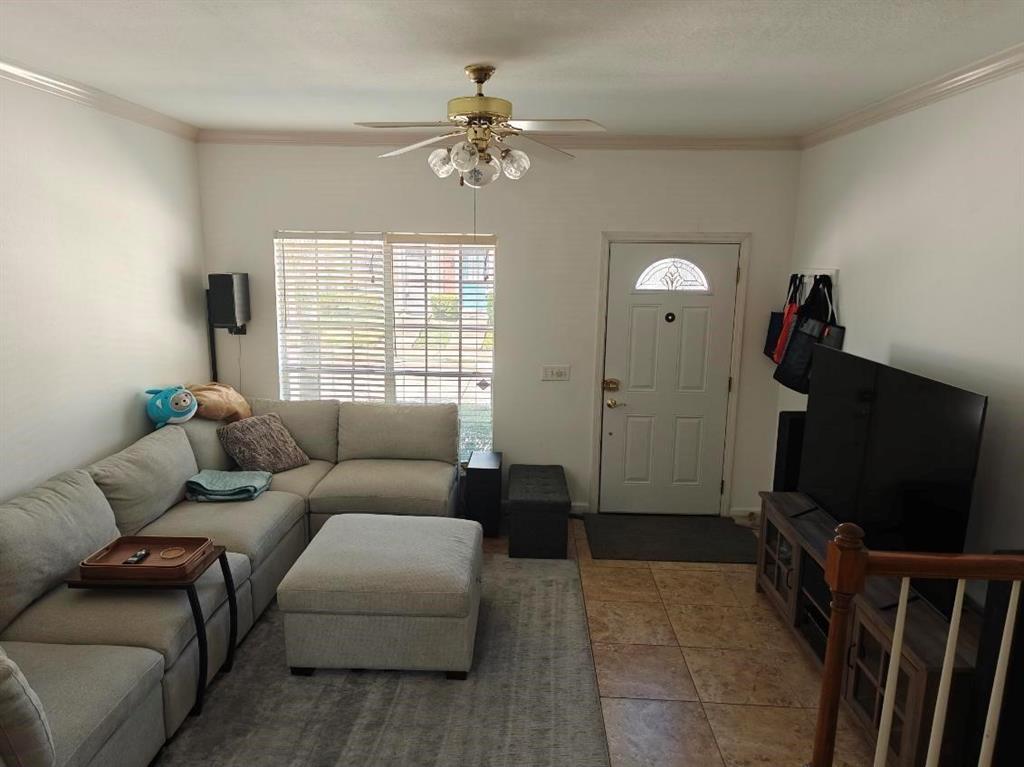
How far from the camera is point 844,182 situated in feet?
12.4

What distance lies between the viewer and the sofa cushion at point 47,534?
8.11 ft

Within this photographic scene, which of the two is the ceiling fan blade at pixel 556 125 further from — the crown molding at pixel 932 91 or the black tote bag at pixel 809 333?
the black tote bag at pixel 809 333

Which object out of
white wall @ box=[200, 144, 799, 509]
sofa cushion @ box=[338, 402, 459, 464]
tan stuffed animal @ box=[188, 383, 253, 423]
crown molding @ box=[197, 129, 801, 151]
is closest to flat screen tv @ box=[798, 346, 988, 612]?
white wall @ box=[200, 144, 799, 509]

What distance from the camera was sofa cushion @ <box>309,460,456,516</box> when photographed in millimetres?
3941

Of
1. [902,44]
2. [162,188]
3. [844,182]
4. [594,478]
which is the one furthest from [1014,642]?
[162,188]

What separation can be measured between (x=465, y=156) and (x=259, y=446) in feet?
8.25

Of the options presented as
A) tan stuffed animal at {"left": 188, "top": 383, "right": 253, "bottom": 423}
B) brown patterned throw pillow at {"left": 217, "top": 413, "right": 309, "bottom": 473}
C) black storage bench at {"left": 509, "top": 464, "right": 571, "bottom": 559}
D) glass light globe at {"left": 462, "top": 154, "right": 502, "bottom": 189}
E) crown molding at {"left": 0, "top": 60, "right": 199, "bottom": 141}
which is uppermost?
crown molding at {"left": 0, "top": 60, "right": 199, "bottom": 141}

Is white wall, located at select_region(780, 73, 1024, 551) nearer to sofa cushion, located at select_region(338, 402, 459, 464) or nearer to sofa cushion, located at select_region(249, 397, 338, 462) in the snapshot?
sofa cushion, located at select_region(338, 402, 459, 464)

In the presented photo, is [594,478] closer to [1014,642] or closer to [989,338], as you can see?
[989,338]

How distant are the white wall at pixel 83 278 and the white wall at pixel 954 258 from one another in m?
4.10

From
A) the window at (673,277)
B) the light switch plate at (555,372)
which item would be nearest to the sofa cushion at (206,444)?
the light switch plate at (555,372)

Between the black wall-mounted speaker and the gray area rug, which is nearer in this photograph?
the gray area rug

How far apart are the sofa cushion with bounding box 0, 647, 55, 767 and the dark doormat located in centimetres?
302

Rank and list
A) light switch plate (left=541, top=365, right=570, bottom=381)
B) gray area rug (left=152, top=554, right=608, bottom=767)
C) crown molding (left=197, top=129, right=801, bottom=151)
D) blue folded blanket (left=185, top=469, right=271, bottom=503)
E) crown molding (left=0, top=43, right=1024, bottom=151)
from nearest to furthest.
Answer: gray area rug (left=152, top=554, right=608, bottom=767) → crown molding (left=0, top=43, right=1024, bottom=151) → blue folded blanket (left=185, top=469, right=271, bottom=503) → crown molding (left=197, top=129, right=801, bottom=151) → light switch plate (left=541, top=365, right=570, bottom=381)
